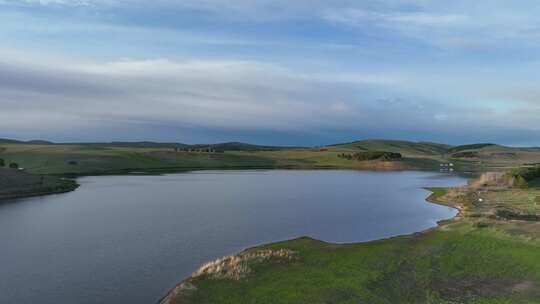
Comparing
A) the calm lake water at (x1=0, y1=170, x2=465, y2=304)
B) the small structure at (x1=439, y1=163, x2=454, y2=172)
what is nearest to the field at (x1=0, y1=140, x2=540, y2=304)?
the calm lake water at (x1=0, y1=170, x2=465, y2=304)

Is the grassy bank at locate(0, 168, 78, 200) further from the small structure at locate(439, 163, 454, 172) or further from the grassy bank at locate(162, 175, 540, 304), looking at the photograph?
the small structure at locate(439, 163, 454, 172)

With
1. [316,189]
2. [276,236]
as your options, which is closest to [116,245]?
[276,236]

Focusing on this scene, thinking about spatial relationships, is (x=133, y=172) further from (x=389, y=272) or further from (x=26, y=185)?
(x=389, y=272)

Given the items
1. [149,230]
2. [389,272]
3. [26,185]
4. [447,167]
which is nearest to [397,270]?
[389,272]

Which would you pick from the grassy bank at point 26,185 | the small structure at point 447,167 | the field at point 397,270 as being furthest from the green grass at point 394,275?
the small structure at point 447,167

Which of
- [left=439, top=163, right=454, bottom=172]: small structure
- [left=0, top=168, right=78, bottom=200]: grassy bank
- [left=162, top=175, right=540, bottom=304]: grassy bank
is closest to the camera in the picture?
[left=162, top=175, right=540, bottom=304]: grassy bank

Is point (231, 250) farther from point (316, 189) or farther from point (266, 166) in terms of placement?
point (266, 166)

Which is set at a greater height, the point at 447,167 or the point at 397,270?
the point at 447,167
